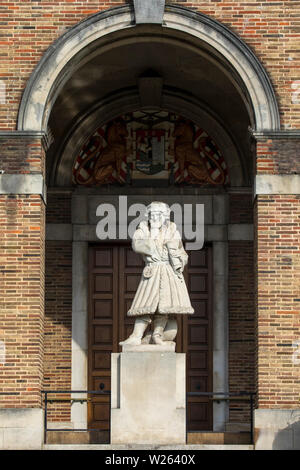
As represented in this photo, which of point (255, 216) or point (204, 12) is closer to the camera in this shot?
point (255, 216)

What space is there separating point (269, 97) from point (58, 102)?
503 cm

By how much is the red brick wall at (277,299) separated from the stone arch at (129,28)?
135 centimetres

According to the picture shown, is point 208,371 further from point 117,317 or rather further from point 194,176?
point 194,176

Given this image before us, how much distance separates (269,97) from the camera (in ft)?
63.7

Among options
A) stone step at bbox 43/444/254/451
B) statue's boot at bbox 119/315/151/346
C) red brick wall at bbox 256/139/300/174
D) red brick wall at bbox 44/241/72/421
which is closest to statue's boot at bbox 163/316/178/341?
statue's boot at bbox 119/315/151/346

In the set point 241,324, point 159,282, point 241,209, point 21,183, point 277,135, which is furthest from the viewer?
point 241,209

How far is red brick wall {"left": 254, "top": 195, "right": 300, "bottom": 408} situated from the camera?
A: 61.7ft

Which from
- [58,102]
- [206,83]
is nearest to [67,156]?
[58,102]

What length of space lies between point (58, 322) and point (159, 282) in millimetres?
4350

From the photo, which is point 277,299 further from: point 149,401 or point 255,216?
point 149,401

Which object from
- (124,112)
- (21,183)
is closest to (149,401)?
(21,183)

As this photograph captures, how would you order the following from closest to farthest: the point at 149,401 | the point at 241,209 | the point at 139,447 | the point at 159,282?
the point at 139,447 < the point at 149,401 < the point at 159,282 < the point at 241,209

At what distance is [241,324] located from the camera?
2264 cm

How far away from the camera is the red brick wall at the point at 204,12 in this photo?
1948 cm
